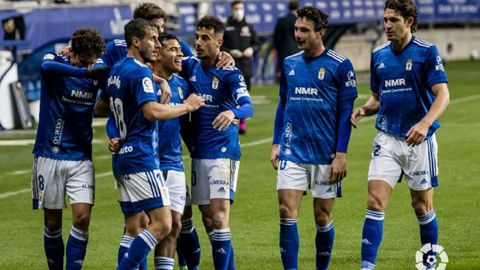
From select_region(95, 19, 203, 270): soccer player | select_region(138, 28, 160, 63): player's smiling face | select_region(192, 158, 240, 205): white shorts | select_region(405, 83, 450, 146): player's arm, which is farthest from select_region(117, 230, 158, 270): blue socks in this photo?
select_region(405, 83, 450, 146): player's arm

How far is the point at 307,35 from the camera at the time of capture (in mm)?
11156

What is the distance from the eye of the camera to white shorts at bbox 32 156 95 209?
11148 millimetres

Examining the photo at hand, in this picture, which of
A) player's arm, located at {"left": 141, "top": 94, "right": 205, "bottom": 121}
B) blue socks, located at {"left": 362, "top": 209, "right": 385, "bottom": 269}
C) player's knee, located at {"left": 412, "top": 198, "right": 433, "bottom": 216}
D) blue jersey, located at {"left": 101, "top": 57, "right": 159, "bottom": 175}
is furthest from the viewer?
player's knee, located at {"left": 412, "top": 198, "right": 433, "bottom": 216}

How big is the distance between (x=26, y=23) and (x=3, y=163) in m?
7.34

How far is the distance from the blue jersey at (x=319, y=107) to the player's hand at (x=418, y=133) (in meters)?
0.53

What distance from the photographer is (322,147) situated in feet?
36.8

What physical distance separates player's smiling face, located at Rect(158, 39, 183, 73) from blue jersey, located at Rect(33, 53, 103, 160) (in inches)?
24.5

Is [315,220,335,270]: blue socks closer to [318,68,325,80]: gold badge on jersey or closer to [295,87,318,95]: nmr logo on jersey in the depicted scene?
[295,87,318,95]: nmr logo on jersey

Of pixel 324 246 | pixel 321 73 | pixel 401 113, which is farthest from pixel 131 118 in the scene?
pixel 401 113

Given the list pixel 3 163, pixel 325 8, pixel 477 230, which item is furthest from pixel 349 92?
pixel 325 8

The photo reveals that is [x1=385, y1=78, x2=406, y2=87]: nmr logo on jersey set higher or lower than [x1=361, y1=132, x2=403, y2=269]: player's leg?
higher

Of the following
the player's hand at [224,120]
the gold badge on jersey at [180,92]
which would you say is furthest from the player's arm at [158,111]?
the gold badge on jersey at [180,92]

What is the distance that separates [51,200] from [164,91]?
4.67 ft

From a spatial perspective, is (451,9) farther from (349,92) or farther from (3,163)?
(349,92)
